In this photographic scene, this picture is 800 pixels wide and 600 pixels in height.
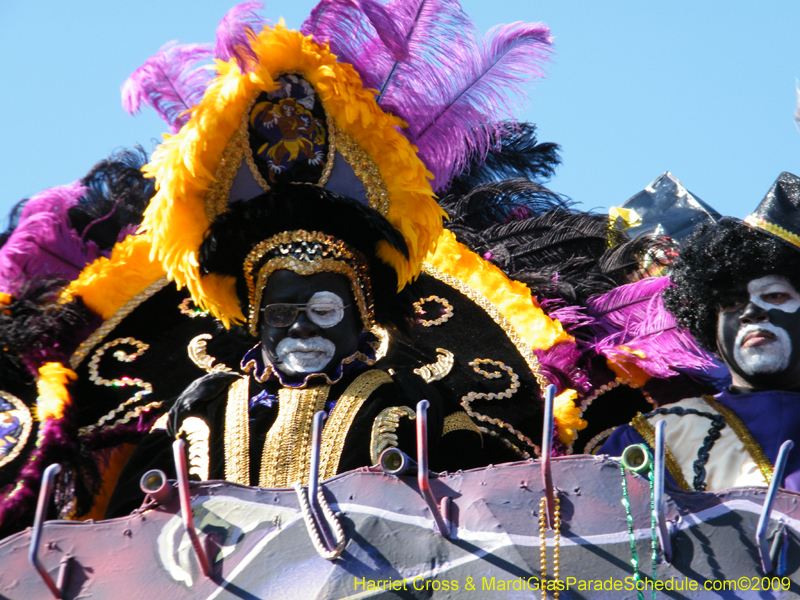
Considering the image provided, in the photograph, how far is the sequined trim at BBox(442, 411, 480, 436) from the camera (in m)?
3.86

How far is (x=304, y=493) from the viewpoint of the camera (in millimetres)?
2396

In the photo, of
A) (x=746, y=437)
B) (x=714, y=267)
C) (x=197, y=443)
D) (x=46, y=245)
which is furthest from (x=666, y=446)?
(x=46, y=245)

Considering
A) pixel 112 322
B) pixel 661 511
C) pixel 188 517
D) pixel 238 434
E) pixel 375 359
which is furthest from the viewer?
pixel 112 322

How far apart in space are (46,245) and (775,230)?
286 cm

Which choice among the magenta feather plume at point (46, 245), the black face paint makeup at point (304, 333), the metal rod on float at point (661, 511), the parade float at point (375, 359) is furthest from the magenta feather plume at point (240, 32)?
the metal rod on float at point (661, 511)

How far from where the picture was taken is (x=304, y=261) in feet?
12.3

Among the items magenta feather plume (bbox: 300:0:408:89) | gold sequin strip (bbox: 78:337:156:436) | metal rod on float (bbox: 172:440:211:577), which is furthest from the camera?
gold sequin strip (bbox: 78:337:156:436)

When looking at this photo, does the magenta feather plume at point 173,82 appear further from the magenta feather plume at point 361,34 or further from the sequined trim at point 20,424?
the sequined trim at point 20,424

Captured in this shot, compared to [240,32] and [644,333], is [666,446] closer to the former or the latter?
[644,333]

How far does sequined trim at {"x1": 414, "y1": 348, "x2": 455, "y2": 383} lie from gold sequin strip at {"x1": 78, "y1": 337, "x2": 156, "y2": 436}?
103 centimetres

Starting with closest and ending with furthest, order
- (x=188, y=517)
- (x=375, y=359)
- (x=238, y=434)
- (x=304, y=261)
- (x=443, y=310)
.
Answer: (x=188, y=517)
(x=238, y=434)
(x=304, y=261)
(x=375, y=359)
(x=443, y=310)

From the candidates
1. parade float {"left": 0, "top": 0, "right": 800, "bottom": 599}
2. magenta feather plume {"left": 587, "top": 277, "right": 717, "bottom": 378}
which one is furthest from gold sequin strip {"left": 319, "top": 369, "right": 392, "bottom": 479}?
magenta feather plume {"left": 587, "top": 277, "right": 717, "bottom": 378}

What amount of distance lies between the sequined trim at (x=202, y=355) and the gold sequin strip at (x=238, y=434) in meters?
0.40

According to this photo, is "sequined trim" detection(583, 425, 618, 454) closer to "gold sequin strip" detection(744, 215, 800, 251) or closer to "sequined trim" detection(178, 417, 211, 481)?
"gold sequin strip" detection(744, 215, 800, 251)
